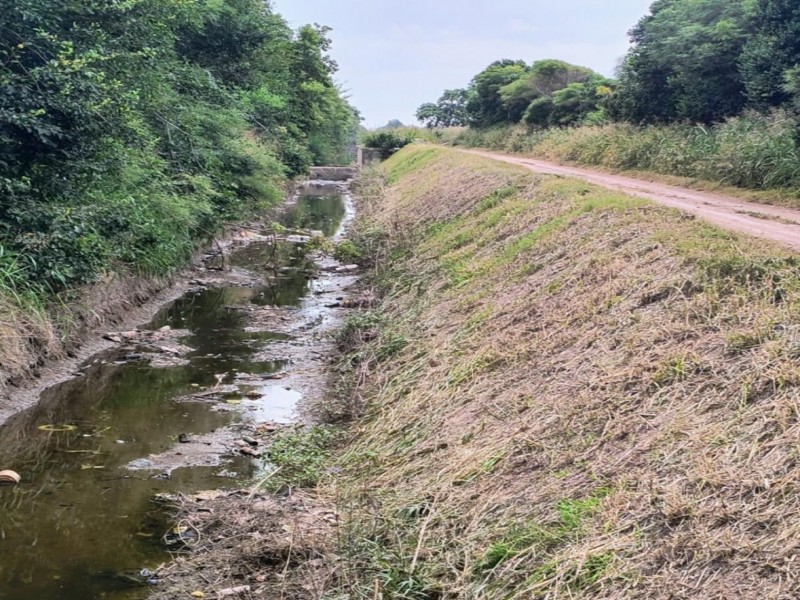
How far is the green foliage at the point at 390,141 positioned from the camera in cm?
4816

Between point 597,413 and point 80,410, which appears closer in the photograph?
point 597,413

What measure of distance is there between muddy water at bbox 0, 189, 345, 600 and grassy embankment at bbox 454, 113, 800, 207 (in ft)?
29.1

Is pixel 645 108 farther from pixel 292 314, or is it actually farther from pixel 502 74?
pixel 502 74

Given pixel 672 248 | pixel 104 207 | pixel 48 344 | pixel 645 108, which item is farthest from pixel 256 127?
pixel 672 248

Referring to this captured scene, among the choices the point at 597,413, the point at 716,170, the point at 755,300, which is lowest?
the point at 597,413

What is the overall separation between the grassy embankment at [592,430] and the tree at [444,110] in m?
59.2

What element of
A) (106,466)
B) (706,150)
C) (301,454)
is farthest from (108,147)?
(706,150)

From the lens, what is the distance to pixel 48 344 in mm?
7906

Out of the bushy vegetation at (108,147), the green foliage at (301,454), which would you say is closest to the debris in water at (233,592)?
the green foliage at (301,454)

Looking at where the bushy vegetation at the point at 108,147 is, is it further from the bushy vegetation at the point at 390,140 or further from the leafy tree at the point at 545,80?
the bushy vegetation at the point at 390,140

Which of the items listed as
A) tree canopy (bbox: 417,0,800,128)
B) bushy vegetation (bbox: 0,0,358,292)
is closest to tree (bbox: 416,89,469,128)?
tree canopy (bbox: 417,0,800,128)

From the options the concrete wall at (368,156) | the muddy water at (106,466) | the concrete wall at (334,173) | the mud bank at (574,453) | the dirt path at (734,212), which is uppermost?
the concrete wall at (368,156)

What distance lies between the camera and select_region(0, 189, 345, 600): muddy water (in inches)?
177

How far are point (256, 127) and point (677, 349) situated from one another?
20.1 metres
